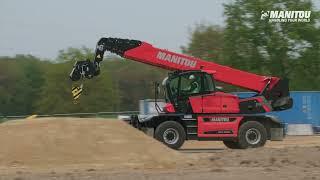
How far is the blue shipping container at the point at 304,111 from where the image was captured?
115 feet

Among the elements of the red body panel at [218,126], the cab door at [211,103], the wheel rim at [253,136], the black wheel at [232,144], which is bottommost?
the black wheel at [232,144]

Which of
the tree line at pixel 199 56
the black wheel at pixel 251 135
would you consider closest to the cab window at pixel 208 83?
the black wheel at pixel 251 135

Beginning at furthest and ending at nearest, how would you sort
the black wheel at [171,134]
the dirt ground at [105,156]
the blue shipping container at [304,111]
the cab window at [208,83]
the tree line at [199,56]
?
the tree line at [199,56] < the blue shipping container at [304,111] < the cab window at [208,83] < the black wheel at [171,134] < the dirt ground at [105,156]

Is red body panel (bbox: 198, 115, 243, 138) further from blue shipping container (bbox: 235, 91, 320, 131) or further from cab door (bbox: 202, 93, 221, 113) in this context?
blue shipping container (bbox: 235, 91, 320, 131)

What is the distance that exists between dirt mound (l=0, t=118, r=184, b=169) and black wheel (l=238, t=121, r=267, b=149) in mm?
5076

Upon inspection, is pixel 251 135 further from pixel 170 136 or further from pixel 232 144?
pixel 170 136

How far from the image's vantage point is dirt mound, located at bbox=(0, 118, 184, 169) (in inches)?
677

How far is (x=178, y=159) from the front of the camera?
707 inches

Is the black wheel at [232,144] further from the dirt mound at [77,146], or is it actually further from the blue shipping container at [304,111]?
the blue shipping container at [304,111]

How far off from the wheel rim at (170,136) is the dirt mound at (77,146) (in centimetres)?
341

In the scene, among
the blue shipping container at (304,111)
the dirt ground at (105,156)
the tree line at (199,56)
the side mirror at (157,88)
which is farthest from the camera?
the tree line at (199,56)

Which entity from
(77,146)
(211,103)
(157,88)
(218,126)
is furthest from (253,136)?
(77,146)

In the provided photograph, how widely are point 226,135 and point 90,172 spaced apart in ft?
27.4

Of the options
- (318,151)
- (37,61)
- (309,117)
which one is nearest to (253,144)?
(318,151)
